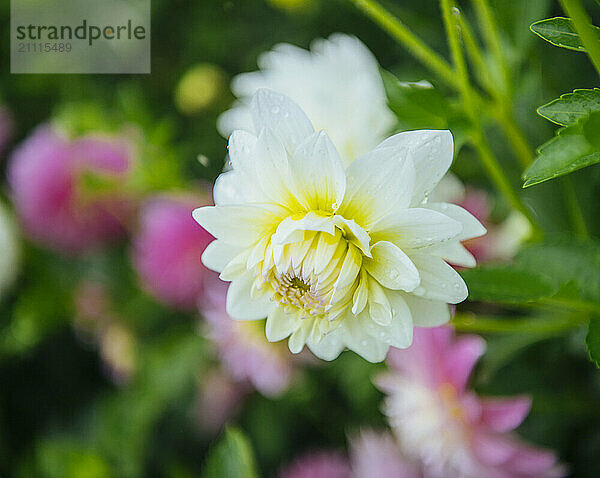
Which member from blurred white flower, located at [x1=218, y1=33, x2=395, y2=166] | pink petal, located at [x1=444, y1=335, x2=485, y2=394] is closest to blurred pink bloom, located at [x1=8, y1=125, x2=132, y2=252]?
blurred white flower, located at [x1=218, y1=33, x2=395, y2=166]

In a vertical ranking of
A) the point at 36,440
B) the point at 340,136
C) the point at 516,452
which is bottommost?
the point at 36,440

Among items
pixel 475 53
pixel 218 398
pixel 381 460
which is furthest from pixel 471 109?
pixel 218 398

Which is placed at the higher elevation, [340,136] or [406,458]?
[340,136]

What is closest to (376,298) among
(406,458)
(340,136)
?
(340,136)

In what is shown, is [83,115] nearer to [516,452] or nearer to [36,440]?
[36,440]

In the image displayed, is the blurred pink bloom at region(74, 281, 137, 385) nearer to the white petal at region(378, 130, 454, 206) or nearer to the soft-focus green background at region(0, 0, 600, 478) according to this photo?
the soft-focus green background at region(0, 0, 600, 478)

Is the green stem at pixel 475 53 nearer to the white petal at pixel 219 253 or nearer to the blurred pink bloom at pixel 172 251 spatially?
the white petal at pixel 219 253

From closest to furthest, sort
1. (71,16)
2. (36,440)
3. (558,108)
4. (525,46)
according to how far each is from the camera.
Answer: (558,108), (525,46), (71,16), (36,440)
